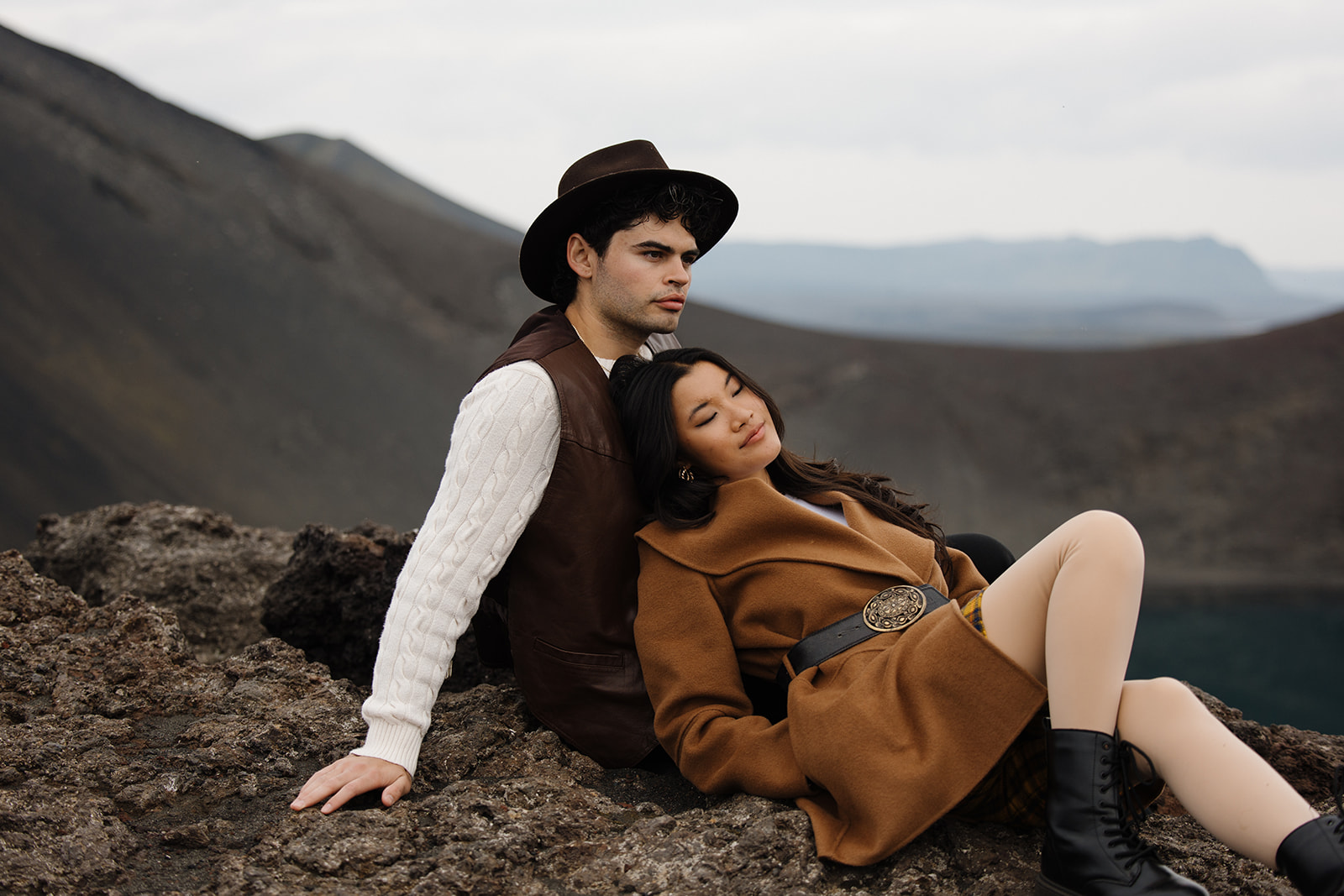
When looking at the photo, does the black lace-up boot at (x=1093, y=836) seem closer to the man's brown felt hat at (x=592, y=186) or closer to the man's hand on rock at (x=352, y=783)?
the man's hand on rock at (x=352, y=783)

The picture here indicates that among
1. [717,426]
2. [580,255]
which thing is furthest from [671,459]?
[580,255]

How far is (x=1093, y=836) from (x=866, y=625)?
535 mm

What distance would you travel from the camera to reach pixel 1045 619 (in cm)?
178

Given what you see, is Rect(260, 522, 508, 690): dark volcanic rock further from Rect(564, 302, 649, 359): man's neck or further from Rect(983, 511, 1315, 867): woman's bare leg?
Rect(983, 511, 1315, 867): woman's bare leg

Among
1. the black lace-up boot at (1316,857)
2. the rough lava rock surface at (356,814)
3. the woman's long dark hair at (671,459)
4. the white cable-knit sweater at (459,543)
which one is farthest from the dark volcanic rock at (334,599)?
the black lace-up boot at (1316,857)

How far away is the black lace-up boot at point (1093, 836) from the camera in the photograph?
1601 millimetres

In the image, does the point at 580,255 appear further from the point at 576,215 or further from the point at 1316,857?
the point at 1316,857

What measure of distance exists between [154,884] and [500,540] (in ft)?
2.79

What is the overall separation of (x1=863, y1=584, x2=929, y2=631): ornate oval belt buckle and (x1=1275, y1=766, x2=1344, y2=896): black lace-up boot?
688mm

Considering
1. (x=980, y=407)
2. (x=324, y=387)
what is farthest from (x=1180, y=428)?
(x=324, y=387)

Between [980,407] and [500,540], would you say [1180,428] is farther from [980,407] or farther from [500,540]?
[500,540]

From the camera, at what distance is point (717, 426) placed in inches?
83.7

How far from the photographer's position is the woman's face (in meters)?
2.13

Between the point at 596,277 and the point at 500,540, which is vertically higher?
the point at 596,277
